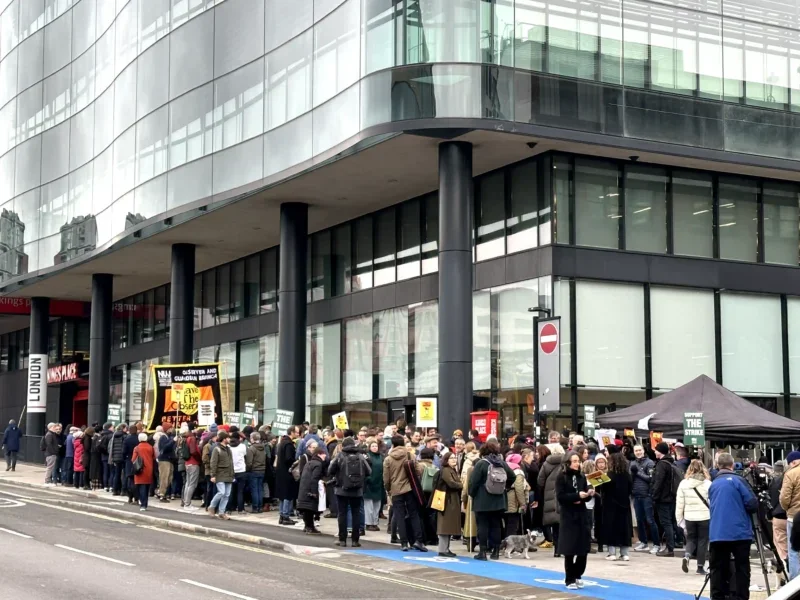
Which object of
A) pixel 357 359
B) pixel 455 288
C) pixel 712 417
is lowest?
pixel 712 417

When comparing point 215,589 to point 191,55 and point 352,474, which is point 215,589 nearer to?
point 352,474

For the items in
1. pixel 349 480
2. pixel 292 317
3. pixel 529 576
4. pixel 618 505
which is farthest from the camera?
pixel 292 317

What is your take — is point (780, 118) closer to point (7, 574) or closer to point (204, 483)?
point (204, 483)

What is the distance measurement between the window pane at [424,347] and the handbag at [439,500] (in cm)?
1347

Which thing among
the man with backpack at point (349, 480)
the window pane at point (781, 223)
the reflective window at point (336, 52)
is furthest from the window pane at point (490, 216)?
the man with backpack at point (349, 480)

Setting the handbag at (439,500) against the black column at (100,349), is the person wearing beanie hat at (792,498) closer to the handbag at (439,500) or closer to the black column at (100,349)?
the handbag at (439,500)

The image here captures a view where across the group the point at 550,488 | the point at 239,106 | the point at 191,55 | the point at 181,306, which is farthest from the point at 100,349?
the point at 550,488

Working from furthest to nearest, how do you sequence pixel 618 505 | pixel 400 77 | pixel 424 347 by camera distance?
pixel 424 347, pixel 400 77, pixel 618 505

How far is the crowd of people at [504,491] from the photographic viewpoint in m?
14.9

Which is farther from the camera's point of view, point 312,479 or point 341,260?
point 341,260

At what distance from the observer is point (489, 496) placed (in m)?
18.2

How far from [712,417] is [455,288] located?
912 centimetres

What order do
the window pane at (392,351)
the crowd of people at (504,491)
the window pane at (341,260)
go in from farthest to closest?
the window pane at (341,260)
the window pane at (392,351)
the crowd of people at (504,491)

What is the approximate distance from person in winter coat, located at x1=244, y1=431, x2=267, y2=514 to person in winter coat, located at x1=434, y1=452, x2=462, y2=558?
22.2 ft
